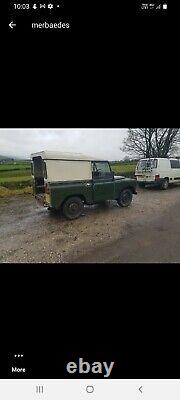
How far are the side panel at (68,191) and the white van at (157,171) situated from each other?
3.97 meters

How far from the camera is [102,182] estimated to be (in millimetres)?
5340

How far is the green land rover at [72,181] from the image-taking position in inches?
182

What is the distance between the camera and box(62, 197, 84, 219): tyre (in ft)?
15.7

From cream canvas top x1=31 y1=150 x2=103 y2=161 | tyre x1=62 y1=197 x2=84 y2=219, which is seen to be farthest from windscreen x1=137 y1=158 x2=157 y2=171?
tyre x1=62 y1=197 x2=84 y2=219

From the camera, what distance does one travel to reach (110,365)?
1381 mm

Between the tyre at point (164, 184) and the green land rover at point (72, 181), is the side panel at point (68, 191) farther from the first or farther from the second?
the tyre at point (164, 184)

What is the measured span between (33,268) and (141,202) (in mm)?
5413

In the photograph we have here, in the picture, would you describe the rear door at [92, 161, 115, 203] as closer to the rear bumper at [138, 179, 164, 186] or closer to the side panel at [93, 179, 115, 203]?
the side panel at [93, 179, 115, 203]

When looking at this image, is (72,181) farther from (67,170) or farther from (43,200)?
(43,200)
